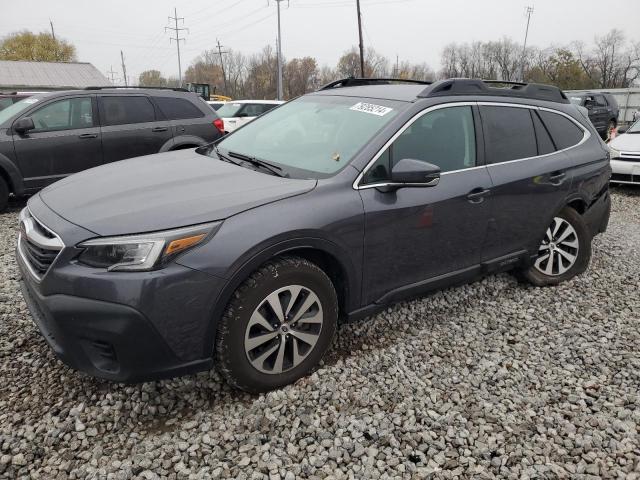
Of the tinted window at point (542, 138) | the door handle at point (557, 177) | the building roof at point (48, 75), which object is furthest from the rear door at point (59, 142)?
the building roof at point (48, 75)

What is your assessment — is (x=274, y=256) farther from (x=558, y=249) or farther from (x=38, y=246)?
(x=558, y=249)

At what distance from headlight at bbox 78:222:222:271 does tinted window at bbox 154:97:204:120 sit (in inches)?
230

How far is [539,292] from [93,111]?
636 cm

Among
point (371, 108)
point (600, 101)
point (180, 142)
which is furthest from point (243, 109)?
point (600, 101)

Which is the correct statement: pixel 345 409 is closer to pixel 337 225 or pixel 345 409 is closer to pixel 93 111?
pixel 337 225

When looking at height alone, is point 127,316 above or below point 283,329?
above

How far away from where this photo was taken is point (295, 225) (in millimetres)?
2555

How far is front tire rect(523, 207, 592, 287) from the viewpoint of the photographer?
4230mm

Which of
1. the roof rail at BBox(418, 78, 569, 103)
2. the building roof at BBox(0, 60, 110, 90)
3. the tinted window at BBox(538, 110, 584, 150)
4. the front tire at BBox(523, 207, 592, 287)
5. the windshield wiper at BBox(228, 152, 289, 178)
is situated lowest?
the front tire at BBox(523, 207, 592, 287)

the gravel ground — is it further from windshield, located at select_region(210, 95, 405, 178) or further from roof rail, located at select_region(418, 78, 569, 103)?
roof rail, located at select_region(418, 78, 569, 103)

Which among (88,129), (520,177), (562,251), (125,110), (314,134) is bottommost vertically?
(562,251)

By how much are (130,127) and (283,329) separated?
574cm

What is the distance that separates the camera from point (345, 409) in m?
2.65

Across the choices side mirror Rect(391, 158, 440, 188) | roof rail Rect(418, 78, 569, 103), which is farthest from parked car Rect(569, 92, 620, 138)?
side mirror Rect(391, 158, 440, 188)
